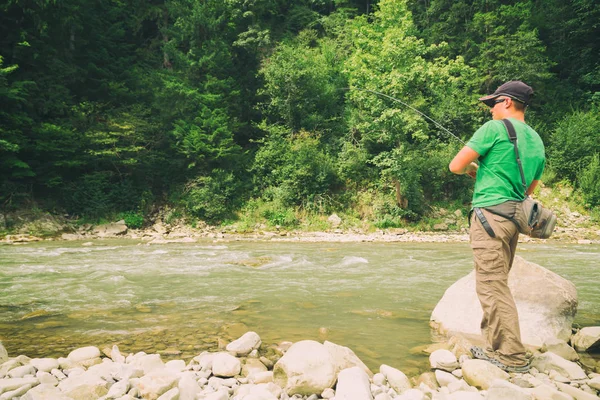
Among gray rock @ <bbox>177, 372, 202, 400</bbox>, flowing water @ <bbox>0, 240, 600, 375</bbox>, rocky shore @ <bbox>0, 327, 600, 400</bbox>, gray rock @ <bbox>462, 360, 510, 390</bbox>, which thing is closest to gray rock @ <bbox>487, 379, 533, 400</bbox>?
rocky shore @ <bbox>0, 327, 600, 400</bbox>

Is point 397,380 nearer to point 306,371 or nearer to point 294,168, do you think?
point 306,371

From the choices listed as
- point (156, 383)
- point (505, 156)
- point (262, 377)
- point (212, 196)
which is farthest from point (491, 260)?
point (212, 196)

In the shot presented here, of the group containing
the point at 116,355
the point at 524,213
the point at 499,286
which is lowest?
the point at 116,355

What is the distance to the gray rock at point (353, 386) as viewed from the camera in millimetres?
2396

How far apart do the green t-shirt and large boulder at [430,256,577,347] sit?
4.94 feet

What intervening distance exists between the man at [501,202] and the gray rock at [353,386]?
1.10m

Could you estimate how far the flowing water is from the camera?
3760 mm

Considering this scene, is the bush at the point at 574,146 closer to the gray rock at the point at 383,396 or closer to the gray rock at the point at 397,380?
the gray rock at the point at 397,380

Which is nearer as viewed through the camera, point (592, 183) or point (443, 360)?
point (443, 360)

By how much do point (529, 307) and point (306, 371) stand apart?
2.47m

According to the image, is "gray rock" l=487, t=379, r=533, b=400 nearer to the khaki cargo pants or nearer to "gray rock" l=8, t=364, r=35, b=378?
the khaki cargo pants

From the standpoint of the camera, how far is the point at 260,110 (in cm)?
2216

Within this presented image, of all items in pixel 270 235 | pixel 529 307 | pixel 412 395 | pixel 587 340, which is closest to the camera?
pixel 412 395

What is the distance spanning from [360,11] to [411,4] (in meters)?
4.87
